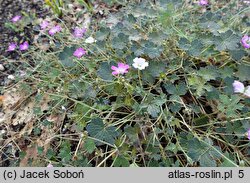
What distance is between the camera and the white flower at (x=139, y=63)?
1.34 m

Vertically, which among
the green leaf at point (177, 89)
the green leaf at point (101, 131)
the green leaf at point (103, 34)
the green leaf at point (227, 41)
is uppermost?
the green leaf at point (103, 34)

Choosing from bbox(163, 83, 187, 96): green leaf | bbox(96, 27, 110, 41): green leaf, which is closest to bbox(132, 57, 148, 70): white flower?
bbox(163, 83, 187, 96): green leaf

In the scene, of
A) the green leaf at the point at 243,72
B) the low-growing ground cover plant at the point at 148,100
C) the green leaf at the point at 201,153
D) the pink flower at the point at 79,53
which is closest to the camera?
the green leaf at the point at 201,153

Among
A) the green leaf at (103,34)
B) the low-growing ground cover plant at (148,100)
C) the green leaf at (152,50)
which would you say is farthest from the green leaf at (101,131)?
the green leaf at (103,34)

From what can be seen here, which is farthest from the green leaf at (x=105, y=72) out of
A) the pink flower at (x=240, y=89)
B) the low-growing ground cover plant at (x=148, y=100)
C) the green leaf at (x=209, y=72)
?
the pink flower at (x=240, y=89)

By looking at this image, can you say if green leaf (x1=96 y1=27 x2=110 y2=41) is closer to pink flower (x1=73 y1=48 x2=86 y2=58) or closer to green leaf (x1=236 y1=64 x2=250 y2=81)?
pink flower (x1=73 y1=48 x2=86 y2=58)

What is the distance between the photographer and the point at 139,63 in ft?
4.44

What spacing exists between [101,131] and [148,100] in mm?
202

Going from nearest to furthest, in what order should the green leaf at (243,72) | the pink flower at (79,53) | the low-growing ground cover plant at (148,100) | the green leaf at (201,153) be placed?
1. the green leaf at (201,153)
2. the low-growing ground cover plant at (148,100)
3. the green leaf at (243,72)
4. the pink flower at (79,53)

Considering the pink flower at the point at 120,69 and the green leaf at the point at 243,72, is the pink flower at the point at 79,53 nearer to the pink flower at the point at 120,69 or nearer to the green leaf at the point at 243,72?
the pink flower at the point at 120,69

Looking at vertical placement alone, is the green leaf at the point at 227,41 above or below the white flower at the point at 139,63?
above

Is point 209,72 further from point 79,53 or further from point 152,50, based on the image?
point 79,53

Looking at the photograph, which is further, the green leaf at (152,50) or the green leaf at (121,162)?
the green leaf at (152,50)
